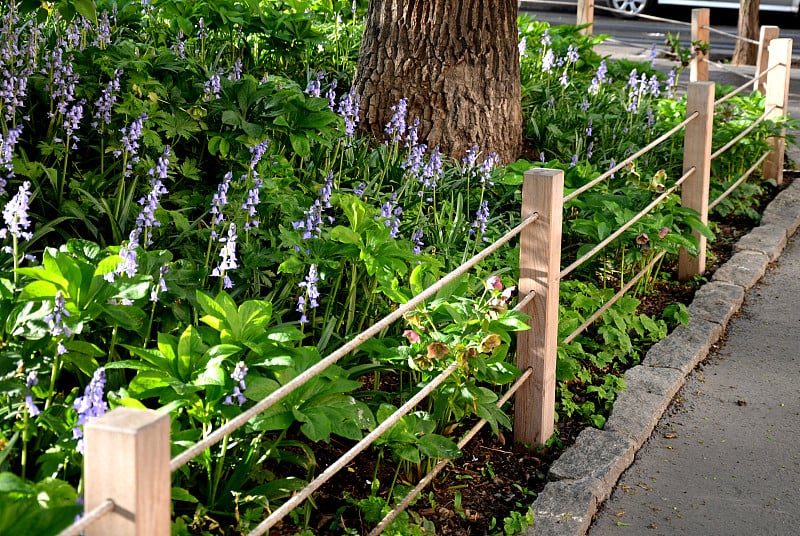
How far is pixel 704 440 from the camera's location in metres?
4.11

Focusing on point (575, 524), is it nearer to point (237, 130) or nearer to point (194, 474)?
point (194, 474)

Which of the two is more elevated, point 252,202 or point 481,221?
point 252,202

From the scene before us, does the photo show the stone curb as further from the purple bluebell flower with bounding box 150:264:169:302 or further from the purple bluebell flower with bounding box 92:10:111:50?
the purple bluebell flower with bounding box 92:10:111:50

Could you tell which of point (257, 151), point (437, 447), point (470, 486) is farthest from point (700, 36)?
point (437, 447)

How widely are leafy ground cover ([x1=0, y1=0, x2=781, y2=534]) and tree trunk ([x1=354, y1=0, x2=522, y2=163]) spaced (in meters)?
0.18

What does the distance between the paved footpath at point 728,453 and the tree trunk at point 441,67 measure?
5.93 ft

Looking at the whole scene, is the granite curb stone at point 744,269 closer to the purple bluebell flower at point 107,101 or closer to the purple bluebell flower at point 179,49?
the purple bluebell flower at point 179,49

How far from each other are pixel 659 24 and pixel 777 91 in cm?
1088

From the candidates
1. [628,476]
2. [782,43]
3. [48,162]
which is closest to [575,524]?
[628,476]

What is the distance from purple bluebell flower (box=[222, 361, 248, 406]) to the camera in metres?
2.58

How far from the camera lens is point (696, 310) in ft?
17.3

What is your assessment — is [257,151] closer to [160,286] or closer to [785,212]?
[160,286]

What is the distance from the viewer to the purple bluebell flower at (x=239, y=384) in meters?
2.58

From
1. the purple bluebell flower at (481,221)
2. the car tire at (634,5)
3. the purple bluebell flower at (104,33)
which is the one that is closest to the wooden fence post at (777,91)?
the purple bluebell flower at (481,221)
